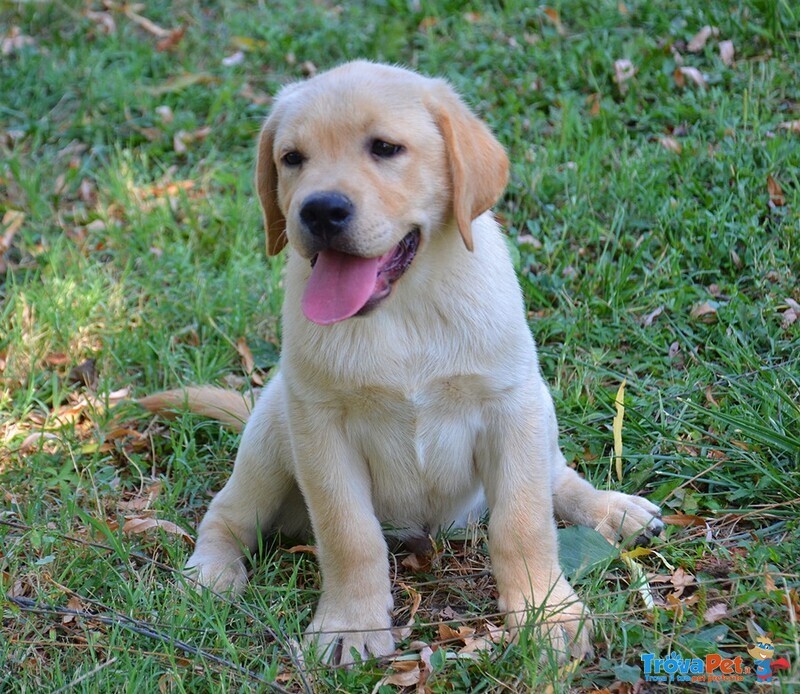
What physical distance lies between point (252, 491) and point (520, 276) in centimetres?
188

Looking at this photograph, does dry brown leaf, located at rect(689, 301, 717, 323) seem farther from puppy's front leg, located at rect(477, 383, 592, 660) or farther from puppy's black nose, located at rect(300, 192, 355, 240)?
puppy's black nose, located at rect(300, 192, 355, 240)

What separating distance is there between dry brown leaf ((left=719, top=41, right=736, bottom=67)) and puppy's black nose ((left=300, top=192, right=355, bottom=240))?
380cm

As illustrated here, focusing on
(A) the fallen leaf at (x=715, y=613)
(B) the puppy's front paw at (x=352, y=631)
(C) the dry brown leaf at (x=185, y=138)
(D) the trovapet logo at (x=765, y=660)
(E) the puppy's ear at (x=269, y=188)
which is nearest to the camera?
(D) the trovapet logo at (x=765, y=660)

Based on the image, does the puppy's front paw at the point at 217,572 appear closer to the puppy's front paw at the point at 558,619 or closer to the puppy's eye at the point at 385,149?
the puppy's front paw at the point at 558,619

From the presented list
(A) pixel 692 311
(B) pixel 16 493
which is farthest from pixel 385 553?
(A) pixel 692 311

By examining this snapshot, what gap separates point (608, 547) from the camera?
335cm

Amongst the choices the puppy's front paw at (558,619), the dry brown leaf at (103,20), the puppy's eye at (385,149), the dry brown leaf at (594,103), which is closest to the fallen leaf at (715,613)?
the puppy's front paw at (558,619)

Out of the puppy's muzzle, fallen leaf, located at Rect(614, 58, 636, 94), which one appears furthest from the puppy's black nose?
fallen leaf, located at Rect(614, 58, 636, 94)

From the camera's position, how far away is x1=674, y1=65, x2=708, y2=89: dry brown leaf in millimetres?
5770

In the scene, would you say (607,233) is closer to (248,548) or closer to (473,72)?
(473,72)

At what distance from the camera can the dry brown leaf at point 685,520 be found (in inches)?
137

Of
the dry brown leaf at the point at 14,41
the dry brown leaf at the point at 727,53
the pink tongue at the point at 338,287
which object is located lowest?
the dry brown leaf at the point at 14,41

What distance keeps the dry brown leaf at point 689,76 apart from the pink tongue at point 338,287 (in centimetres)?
348

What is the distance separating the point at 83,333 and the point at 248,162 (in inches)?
71.9
